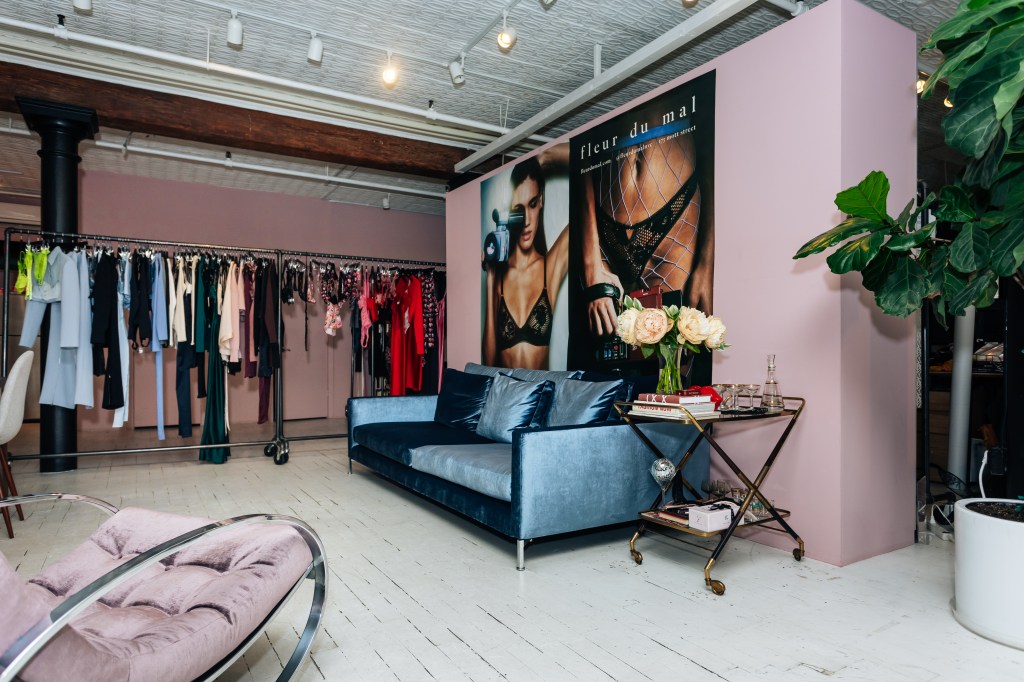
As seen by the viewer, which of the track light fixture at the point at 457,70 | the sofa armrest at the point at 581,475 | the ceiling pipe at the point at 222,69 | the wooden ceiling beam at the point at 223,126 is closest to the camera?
the sofa armrest at the point at 581,475

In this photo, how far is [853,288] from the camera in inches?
117

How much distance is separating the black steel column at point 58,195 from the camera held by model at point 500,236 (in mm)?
3280

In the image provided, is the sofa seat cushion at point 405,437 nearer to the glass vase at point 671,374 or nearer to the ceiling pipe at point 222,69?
the glass vase at point 671,374

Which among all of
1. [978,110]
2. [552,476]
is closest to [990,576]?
[978,110]

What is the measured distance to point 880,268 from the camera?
2.33m

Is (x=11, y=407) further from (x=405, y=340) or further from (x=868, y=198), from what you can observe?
(x=868, y=198)

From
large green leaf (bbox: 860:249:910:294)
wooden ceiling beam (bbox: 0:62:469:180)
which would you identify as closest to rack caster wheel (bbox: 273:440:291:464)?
wooden ceiling beam (bbox: 0:62:469:180)

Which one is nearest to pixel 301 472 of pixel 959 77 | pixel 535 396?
pixel 535 396

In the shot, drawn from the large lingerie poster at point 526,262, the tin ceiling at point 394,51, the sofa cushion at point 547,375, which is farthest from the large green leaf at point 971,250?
the large lingerie poster at point 526,262

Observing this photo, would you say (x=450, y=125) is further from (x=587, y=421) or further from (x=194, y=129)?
(x=587, y=421)

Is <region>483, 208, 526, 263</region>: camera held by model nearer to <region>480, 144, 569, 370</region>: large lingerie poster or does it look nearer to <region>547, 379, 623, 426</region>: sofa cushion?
<region>480, 144, 569, 370</region>: large lingerie poster

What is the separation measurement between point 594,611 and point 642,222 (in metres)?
2.47

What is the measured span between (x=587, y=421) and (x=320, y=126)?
3.85m

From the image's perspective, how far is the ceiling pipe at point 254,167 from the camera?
606 cm
